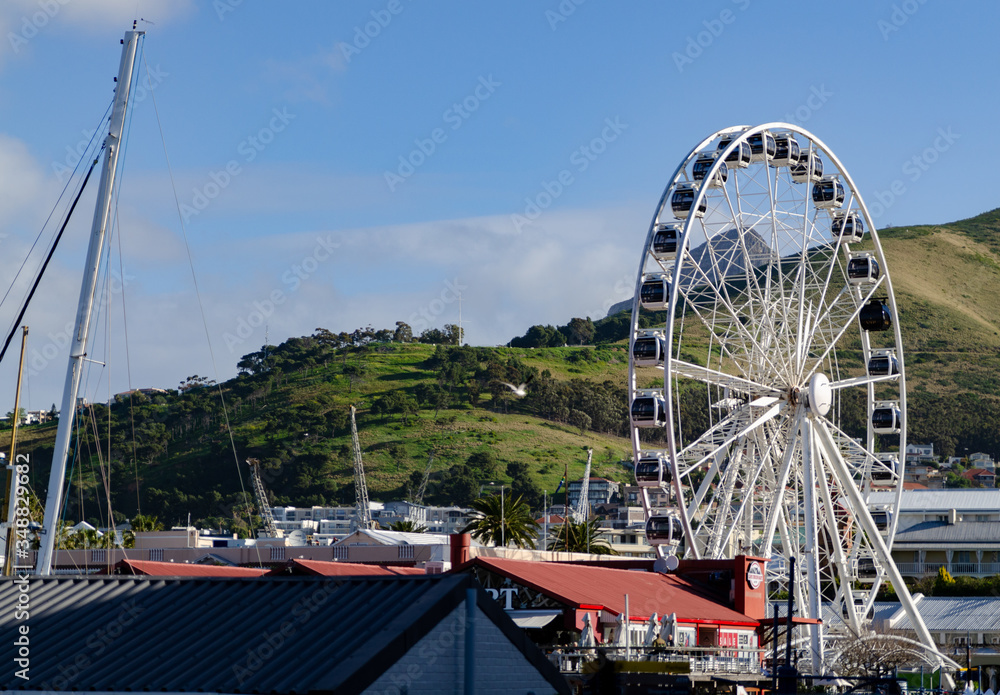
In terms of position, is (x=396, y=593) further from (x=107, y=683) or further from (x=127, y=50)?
(x=127, y=50)

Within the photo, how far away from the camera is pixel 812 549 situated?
48.0 metres

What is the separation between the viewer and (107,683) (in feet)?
60.4

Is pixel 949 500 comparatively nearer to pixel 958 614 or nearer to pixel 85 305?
pixel 958 614

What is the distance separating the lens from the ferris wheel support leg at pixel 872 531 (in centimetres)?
5084

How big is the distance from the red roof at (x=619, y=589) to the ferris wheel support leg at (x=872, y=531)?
22.7 ft

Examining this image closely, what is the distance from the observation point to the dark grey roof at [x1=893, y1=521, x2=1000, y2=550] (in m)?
110

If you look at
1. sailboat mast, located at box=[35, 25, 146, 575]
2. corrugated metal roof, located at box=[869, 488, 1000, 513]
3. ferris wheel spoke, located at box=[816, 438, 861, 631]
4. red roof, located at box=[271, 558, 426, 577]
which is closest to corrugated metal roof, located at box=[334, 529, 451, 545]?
red roof, located at box=[271, 558, 426, 577]

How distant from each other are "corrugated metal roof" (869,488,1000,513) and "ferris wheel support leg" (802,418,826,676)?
7432cm

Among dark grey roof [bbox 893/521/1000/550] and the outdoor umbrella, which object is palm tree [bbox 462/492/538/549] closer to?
dark grey roof [bbox 893/521/1000/550]

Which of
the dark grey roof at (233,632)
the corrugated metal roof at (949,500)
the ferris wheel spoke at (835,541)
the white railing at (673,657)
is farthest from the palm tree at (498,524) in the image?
the dark grey roof at (233,632)

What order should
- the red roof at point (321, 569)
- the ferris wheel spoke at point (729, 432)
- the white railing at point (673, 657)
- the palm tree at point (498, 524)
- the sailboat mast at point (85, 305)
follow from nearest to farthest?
the sailboat mast at point (85, 305), the white railing at point (673, 657), the red roof at point (321, 569), the ferris wheel spoke at point (729, 432), the palm tree at point (498, 524)

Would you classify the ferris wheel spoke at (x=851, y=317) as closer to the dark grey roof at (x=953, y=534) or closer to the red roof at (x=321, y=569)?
the red roof at (x=321, y=569)

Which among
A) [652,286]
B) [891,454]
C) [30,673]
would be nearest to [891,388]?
[891,454]

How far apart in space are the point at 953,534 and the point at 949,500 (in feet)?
46.3
